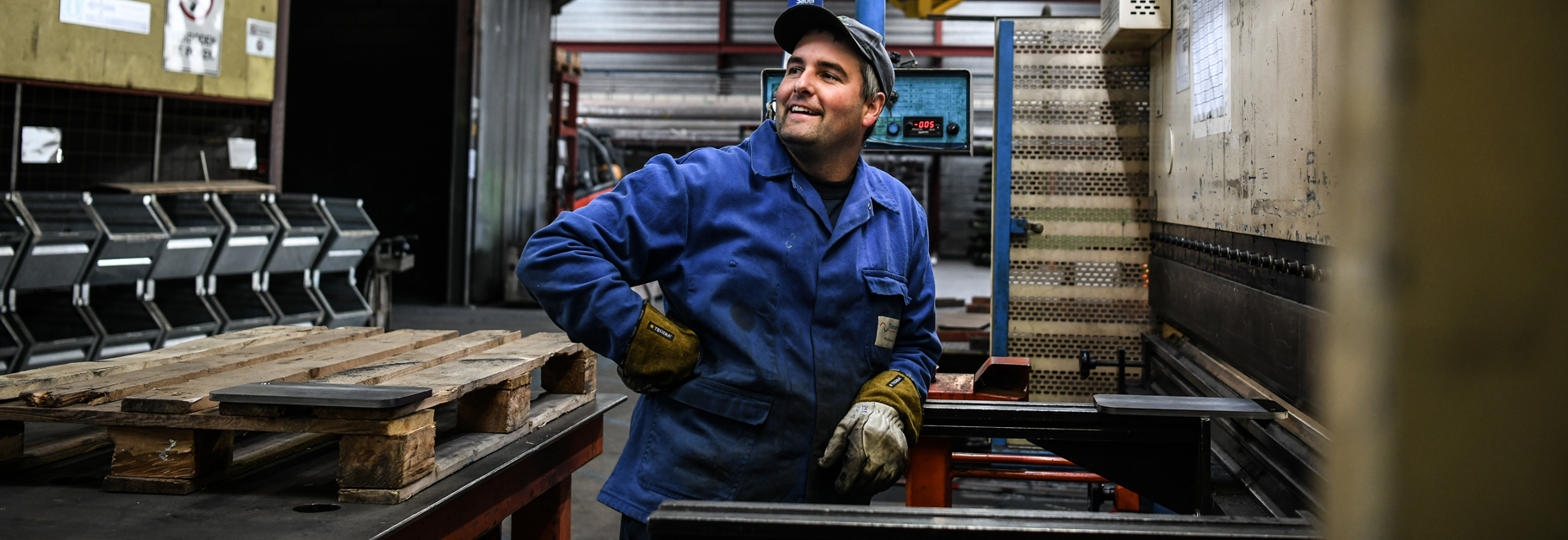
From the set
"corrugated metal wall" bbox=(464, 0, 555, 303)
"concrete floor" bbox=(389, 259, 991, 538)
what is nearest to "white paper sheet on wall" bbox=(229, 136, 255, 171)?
"concrete floor" bbox=(389, 259, 991, 538)

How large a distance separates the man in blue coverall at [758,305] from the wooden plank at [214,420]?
1.19 feet

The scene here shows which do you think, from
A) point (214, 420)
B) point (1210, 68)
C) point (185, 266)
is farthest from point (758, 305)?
point (185, 266)

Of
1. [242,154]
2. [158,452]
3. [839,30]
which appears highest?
[242,154]

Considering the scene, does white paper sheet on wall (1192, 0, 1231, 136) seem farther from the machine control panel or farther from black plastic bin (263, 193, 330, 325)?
black plastic bin (263, 193, 330, 325)

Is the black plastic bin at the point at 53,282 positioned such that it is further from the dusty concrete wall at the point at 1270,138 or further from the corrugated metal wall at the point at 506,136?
the dusty concrete wall at the point at 1270,138

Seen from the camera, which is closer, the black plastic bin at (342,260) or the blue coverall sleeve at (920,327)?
the blue coverall sleeve at (920,327)

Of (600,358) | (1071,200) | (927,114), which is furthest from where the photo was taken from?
(600,358)

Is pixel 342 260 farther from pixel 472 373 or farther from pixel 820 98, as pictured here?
pixel 820 98

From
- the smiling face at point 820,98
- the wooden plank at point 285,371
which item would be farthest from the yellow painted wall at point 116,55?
the smiling face at point 820,98

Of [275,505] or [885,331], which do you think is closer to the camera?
[275,505]

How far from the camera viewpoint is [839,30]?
1890 millimetres

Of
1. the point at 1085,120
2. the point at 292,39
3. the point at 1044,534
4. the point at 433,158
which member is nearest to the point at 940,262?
the point at 433,158

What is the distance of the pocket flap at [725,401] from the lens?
1742 mm

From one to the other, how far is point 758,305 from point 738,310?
38 millimetres
